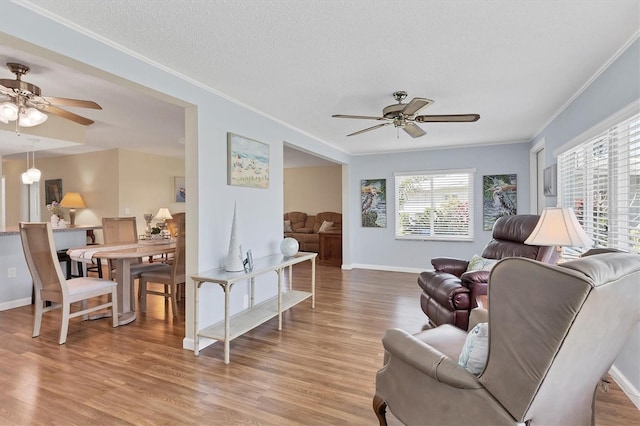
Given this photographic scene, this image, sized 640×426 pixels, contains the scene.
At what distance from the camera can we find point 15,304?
4.10 m

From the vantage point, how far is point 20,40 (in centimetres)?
184

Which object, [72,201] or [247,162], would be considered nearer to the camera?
[247,162]

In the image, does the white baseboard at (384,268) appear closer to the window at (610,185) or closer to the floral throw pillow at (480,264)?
the floral throw pillow at (480,264)

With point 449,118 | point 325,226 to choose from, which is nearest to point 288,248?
point 449,118

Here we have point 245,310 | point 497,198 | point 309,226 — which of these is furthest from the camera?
point 309,226

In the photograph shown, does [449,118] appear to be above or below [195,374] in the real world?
above

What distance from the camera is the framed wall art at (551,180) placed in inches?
156

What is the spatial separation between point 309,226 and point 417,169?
3.58m

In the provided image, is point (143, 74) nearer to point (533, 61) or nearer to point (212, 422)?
point (212, 422)

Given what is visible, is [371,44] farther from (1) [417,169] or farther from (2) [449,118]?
(1) [417,169]

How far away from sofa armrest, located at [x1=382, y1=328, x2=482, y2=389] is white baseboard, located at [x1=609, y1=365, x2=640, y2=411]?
5.38 feet

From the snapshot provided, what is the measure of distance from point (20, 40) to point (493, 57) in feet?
10.00

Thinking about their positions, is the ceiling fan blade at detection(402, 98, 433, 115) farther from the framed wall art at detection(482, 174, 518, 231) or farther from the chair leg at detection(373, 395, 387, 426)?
the framed wall art at detection(482, 174, 518, 231)

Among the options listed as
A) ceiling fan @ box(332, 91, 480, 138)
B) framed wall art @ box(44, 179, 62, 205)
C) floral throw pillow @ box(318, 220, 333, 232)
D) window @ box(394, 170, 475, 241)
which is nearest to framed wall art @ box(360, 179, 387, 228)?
window @ box(394, 170, 475, 241)
